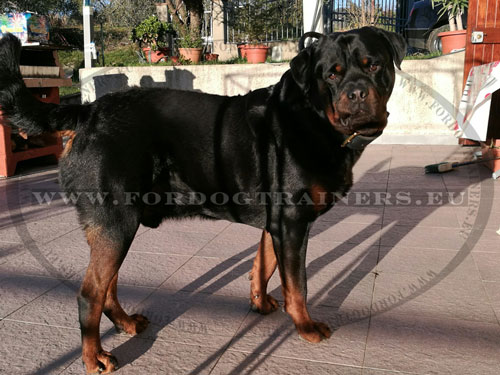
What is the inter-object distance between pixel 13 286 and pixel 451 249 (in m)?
3.14

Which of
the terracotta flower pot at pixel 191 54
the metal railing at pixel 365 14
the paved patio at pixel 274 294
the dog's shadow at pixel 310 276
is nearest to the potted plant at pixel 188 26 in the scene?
the terracotta flower pot at pixel 191 54

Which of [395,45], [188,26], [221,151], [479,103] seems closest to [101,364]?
[221,151]

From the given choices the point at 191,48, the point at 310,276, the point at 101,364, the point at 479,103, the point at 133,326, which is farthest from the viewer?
the point at 191,48

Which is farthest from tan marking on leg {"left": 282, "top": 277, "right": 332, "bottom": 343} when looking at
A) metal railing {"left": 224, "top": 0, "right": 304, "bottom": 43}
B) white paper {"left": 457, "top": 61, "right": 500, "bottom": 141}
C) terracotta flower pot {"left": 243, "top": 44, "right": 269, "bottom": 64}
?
metal railing {"left": 224, "top": 0, "right": 304, "bottom": 43}

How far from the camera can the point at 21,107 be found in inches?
89.3

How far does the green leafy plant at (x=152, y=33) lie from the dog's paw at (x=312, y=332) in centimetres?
984

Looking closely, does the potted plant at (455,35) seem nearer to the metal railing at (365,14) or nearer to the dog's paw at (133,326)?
the metal railing at (365,14)

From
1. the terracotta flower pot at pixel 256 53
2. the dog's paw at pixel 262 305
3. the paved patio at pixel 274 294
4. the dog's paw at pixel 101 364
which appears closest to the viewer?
the dog's paw at pixel 101 364

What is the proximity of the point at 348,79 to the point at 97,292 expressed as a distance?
156 cm

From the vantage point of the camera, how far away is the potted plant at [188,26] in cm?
1040

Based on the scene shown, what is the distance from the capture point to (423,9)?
10.7m

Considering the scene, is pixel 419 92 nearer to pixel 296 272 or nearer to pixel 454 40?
pixel 454 40

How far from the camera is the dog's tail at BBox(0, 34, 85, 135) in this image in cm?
223

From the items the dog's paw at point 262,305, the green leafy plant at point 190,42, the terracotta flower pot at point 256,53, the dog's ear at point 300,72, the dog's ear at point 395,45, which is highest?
the green leafy plant at point 190,42
